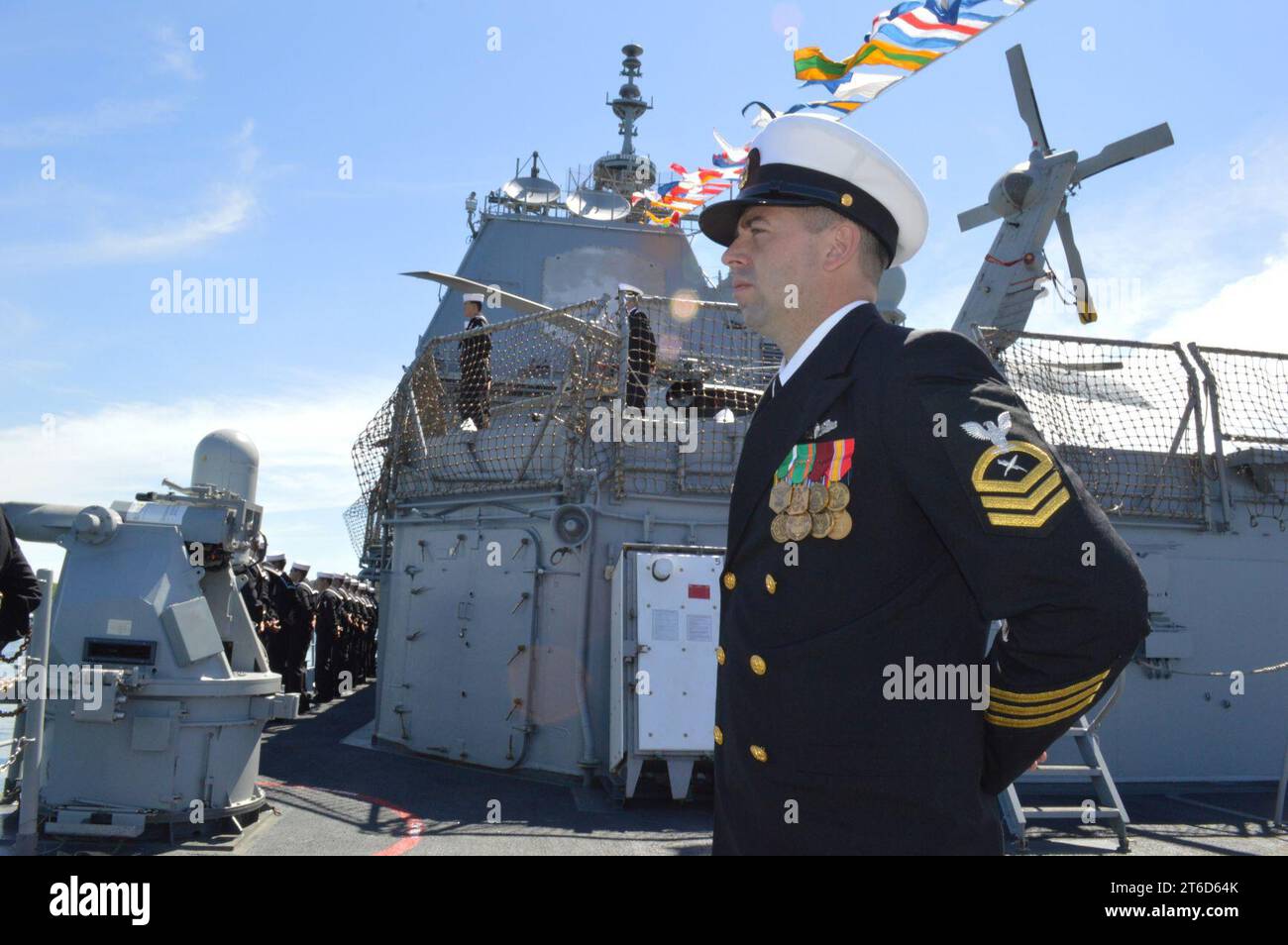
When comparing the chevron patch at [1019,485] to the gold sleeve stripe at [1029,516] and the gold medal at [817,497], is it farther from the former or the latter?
the gold medal at [817,497]

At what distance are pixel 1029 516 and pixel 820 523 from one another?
0.30 metres

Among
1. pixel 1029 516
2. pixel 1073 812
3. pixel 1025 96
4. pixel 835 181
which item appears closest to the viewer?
pixel 1029 516

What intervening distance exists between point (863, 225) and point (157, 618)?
451 cm

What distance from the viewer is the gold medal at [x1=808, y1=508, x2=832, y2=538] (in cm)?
141

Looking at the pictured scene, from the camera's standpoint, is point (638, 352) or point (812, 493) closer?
point (812, 493)

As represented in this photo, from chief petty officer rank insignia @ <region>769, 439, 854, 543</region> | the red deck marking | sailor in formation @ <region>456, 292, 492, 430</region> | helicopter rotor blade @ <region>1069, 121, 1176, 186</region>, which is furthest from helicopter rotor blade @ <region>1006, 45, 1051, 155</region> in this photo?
chief petty officer rank insignia @ <region>769, 439, 854, 543</region>

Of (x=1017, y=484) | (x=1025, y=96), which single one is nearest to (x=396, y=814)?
(x=1017, y=484)

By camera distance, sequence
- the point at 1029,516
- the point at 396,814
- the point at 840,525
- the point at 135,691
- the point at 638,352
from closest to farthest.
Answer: the point at 1029,516
the point at 840,525
the point at 135,691
the point at 396,814
the point at 638,352

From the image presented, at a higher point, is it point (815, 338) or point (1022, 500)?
point (815, 338)

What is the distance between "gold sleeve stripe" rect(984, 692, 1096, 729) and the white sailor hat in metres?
0.78

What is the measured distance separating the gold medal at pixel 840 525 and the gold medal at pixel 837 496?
1 centimetres

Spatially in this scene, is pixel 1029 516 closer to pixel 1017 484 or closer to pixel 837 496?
pixel 1017 484

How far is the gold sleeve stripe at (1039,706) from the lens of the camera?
50.5 inches

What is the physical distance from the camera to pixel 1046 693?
1.28 meters
